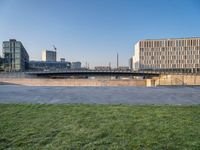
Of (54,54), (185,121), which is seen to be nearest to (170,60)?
(54,54)

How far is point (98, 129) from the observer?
18.3 ft

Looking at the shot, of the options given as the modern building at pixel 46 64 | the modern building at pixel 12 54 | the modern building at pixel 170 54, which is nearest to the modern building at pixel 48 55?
the modern building at pixel 46 64

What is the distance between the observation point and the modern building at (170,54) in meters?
123

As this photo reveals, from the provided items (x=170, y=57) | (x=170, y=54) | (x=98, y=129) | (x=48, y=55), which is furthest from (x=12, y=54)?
(x=98, y=129)

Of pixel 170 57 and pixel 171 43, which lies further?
pixel 170 57

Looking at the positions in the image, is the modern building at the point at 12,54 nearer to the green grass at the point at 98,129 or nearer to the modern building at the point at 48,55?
the modern building at the point at 48,55

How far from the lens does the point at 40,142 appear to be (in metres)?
4.59

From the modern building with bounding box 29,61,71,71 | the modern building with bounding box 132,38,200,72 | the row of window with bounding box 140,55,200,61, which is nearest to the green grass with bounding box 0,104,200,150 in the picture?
the modern building with bounding box 132,38,200,72

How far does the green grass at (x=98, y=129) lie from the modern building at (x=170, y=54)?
121 metres

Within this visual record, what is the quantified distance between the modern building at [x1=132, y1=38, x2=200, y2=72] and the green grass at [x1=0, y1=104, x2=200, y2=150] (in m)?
121

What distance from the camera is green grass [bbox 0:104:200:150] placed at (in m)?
4.51

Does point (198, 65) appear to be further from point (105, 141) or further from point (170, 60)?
point (105, 141)

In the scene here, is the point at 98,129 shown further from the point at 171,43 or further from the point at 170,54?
the point at 170,54

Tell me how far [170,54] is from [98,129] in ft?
423
